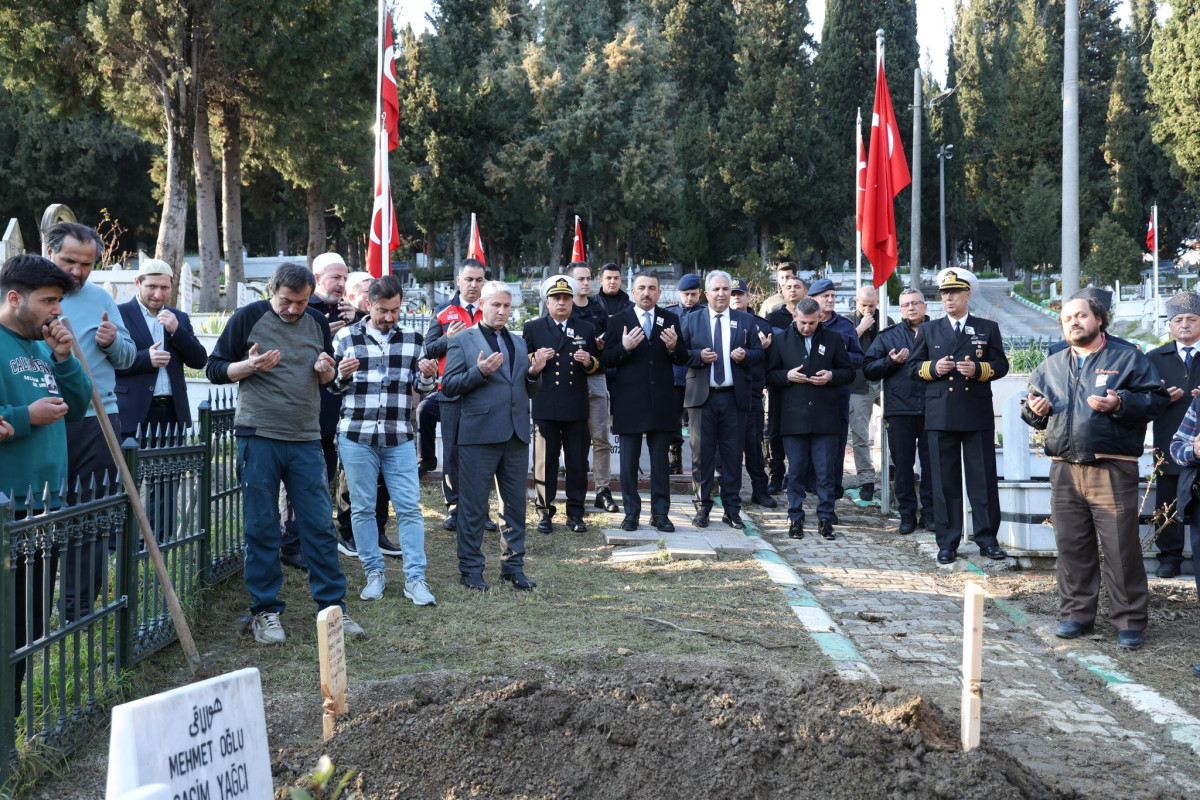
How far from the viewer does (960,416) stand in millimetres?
8219

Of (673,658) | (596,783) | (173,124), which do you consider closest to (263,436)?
(673,658)

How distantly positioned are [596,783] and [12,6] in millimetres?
25310

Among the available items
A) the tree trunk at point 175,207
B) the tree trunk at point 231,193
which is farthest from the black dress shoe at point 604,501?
the tree trunk at point 231,193

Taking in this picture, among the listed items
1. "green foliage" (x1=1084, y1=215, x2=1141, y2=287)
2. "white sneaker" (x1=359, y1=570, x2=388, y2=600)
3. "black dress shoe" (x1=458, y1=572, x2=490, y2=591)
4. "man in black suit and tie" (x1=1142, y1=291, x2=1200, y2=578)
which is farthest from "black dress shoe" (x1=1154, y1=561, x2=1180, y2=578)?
"green foliage" (x1=1084, y1=215, x2=1141, y2=287)

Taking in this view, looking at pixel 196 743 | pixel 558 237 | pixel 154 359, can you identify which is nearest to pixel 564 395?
pixel 154 359

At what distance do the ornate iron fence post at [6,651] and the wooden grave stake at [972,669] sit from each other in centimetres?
342

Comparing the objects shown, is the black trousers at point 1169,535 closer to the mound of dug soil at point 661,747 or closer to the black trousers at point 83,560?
the mound of dug soil at point 661,747

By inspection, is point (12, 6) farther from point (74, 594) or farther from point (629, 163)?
point (629, 163)

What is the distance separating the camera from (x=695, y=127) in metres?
52.8

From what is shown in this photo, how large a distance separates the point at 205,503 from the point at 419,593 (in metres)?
1.39

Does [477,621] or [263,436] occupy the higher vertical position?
[263,436]

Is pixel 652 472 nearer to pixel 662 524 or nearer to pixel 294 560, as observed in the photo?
pixel 662 524

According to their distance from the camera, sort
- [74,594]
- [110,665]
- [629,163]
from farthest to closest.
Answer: [629,163], [110,665], [74,594]

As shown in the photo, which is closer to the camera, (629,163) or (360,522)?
(360,522)
